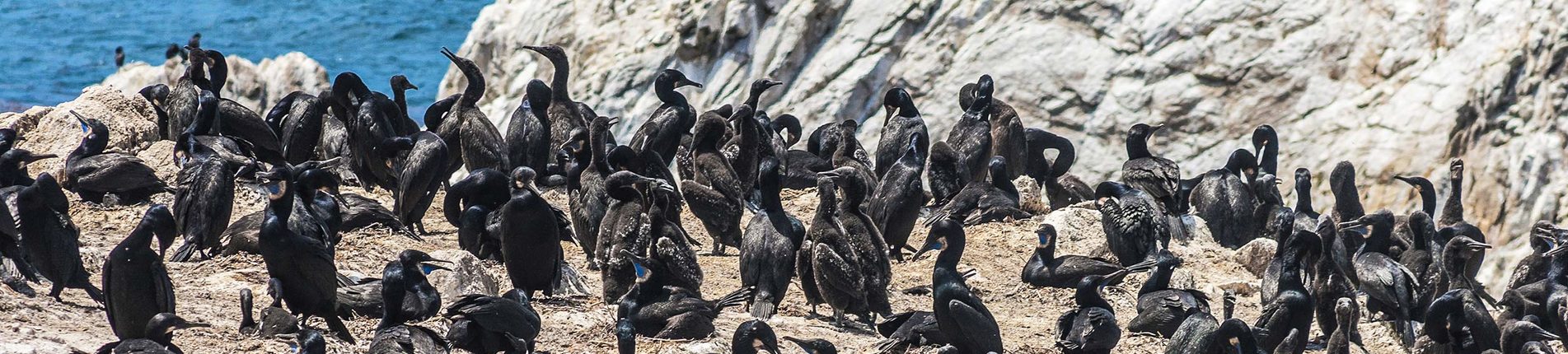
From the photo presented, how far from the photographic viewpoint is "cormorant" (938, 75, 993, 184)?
55.3 ft

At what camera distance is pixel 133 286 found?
9.02m

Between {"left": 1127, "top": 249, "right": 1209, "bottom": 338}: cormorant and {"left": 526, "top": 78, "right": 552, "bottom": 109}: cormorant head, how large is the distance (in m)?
5.95

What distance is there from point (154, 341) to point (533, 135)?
7.82 meters

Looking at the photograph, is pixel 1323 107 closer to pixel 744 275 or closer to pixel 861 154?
pixel 861 154

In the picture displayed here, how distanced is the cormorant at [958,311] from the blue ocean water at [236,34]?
34.8 m

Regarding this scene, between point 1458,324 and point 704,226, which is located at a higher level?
point 704,226

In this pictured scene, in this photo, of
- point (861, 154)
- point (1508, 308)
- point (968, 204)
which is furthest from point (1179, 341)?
point (861, 154)

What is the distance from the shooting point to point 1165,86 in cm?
1952

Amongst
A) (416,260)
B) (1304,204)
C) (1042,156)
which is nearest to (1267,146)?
(1304,204)

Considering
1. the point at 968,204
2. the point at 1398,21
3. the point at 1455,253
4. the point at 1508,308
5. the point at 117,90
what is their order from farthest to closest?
the point at 1398,21 → the point at 117,90 → the point at 968,204 → the point at 1455,253 → the point at 1508,308

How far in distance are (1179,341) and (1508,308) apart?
3870 mm

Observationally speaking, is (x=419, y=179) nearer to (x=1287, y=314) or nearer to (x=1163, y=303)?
(x=1163, y=303)

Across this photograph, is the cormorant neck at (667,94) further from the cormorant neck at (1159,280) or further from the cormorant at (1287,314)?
the cormorant at (1287,314)

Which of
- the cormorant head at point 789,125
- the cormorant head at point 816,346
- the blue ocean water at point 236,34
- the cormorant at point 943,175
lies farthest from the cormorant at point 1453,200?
the blue ocean water at point 236,34
